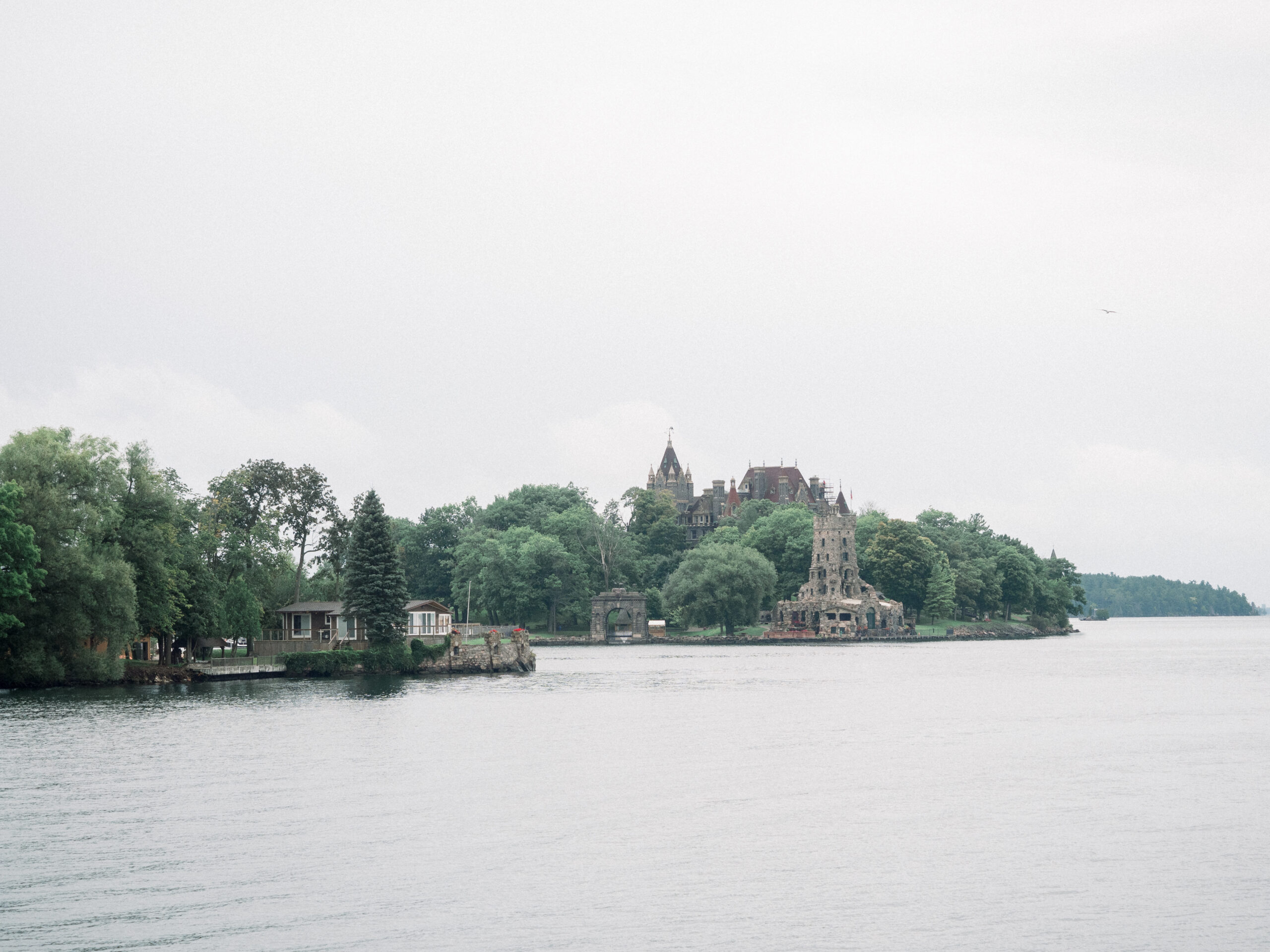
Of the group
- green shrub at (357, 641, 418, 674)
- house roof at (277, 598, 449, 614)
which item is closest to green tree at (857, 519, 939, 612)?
house roof at (277, 598, 449, 614)

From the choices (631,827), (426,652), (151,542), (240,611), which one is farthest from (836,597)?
(631,827)

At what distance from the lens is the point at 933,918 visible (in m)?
22.7

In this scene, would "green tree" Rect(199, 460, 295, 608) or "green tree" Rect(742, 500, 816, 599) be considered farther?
"green tree" Rect(742, 500, 816, 599)

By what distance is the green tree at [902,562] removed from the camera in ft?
503

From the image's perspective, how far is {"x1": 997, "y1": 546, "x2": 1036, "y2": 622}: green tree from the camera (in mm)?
165500

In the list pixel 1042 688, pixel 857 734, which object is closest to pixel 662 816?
pixel 857 734

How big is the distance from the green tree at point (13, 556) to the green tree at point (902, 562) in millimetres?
110204

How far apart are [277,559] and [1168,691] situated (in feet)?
174

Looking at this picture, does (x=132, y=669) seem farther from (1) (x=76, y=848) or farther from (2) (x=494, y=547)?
(2) (x=494, y=547)

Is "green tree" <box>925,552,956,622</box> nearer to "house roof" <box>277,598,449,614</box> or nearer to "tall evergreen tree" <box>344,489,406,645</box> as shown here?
"house roof" <box>277,598,449,614</box>

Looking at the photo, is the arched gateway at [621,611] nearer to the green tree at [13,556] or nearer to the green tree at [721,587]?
the green tree at [721,587]

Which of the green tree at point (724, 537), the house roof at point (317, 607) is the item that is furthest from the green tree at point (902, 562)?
the house roof at point (317, 607)

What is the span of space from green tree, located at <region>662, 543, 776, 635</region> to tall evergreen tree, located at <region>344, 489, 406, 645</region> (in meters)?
66.0

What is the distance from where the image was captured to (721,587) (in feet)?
469
